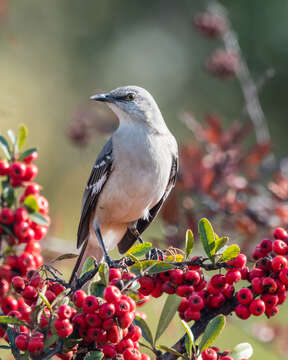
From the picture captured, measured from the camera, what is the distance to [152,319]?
18.8 feet

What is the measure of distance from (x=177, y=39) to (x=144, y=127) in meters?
7.21

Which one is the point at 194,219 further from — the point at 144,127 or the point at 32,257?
the point at 32,257

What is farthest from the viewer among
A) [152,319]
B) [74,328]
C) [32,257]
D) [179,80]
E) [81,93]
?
[179,80]

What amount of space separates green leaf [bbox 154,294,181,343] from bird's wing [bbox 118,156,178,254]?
234 cm

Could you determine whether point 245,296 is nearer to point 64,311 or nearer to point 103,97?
point 64,311

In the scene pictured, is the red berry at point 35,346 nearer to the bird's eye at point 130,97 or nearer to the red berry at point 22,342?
the red berry at point 22,342

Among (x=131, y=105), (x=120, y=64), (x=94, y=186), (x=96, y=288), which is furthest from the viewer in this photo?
(x=120, y=64)

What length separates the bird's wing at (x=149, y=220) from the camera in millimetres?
4855

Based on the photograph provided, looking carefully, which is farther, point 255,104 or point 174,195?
Result: point 255,104

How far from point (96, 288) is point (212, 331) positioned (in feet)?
1.59

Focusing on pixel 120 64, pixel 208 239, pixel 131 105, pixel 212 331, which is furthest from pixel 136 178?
pixel 120 64

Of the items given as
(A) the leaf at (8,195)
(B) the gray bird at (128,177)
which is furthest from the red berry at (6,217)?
(B) the gray bird at (128,177)

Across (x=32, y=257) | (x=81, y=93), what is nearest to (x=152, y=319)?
(x=32, y=257)

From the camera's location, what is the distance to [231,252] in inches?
94.5
